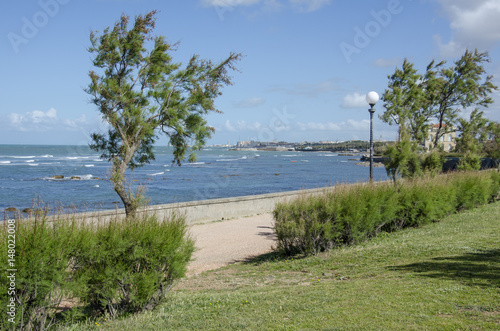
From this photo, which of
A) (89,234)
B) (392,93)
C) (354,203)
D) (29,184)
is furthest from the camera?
(29,184)

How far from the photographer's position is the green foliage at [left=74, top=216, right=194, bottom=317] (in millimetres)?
5727

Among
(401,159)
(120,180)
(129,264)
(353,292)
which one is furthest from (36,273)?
(401,159)

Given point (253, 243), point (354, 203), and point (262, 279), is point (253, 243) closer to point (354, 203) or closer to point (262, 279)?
point (354, 203)

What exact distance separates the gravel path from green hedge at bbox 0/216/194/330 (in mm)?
2380

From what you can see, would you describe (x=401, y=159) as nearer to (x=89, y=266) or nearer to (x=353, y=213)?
(x=353, y=213)

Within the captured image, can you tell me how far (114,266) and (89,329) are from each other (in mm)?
842

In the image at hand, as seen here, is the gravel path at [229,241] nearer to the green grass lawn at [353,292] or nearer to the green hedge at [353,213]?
the green grass lawn at [353,292]

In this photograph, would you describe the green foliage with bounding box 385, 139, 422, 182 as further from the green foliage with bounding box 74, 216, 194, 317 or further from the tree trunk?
the green foliage with bounding box 74, 216, 194, 317

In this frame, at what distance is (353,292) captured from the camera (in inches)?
242

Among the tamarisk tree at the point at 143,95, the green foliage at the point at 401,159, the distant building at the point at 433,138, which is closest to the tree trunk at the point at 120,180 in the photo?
the tamarisk tree at the point at 143,95

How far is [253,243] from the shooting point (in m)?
12.6

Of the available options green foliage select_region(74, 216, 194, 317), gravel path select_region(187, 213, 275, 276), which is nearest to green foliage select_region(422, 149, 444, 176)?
gravel path select_region(187, 213, 275, 276)

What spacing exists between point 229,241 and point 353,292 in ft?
23.4

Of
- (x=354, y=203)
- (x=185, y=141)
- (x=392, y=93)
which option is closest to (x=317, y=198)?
(x=354, y=203)
